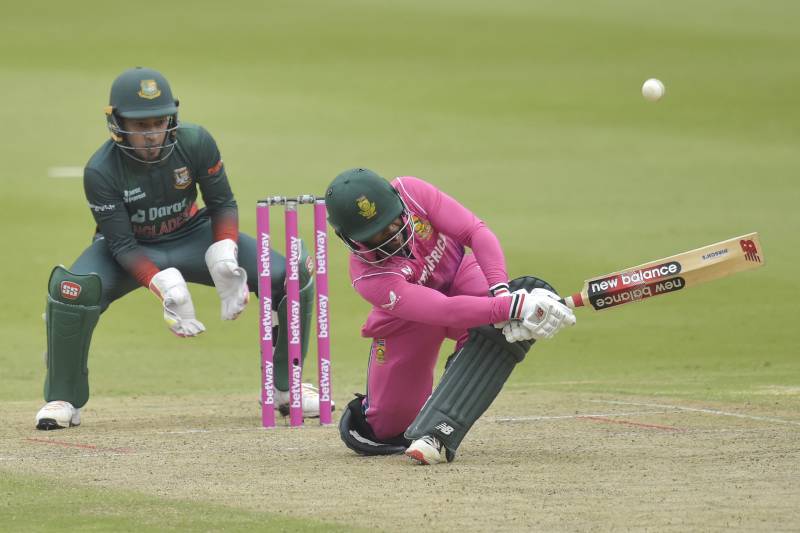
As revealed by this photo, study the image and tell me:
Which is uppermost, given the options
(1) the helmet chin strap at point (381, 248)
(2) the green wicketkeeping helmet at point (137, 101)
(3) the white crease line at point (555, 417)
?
(2) the green wicketkeeping helmet at point (137, 101)

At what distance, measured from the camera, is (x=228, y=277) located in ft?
A: 22.4

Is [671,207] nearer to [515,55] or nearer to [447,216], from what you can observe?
[515,55]

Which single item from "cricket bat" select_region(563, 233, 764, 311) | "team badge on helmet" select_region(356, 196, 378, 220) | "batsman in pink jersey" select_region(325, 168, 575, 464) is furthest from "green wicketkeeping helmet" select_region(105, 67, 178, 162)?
"cricket bat" select_region(563, 233, 764, 311)

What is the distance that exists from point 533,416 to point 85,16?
1797cm

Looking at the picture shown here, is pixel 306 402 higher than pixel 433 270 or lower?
lower

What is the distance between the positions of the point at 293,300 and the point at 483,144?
11205mm

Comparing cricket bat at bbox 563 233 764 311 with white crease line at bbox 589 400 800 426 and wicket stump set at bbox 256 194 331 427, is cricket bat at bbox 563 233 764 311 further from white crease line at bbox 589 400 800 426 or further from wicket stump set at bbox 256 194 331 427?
wicket stump set at bbox 256 194 331 427

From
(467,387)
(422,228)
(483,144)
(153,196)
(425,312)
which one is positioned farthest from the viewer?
(483,144)

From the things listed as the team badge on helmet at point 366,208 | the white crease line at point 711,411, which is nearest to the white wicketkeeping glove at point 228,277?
the team badge on helmet at point 366,208

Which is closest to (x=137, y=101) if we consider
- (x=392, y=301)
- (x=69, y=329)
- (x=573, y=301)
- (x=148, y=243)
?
(x=148, y=243)

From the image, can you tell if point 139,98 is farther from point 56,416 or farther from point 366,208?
point 366,208

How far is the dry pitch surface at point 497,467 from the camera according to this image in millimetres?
4434

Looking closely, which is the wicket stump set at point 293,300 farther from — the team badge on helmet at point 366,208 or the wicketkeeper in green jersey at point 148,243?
the team badge on helmet at point 366,208

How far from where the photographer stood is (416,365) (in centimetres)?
600
